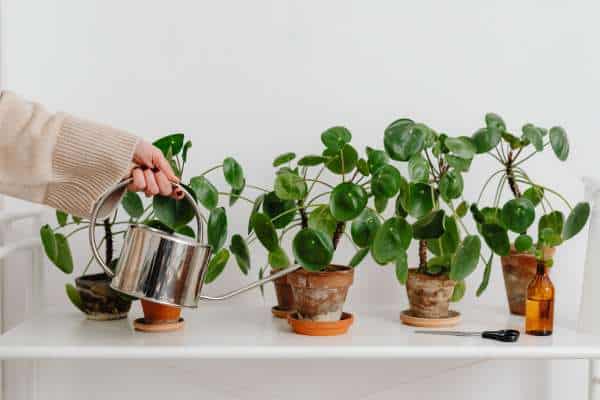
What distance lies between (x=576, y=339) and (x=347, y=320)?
0.40 m

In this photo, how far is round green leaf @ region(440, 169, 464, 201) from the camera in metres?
1.21

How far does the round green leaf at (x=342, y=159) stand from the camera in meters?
1.23

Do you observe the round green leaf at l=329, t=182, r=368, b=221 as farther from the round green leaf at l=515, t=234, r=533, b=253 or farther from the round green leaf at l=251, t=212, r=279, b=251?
the round green leaf at l=515, t=234, r=533, b=253

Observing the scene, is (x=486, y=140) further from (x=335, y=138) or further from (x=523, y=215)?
(x=335, y=138)

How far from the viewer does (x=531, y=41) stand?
5.17 ft

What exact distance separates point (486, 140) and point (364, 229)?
29cm

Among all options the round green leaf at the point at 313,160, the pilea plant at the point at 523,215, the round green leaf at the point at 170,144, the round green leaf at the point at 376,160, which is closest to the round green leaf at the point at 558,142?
the pilea plant at the point at 523,215

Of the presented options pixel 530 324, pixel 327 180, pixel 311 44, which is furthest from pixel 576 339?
pixel 311 44

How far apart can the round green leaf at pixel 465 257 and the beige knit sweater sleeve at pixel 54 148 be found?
560 mm

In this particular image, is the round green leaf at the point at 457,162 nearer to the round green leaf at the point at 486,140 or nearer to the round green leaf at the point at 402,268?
the round green leaf at the point at 486,140

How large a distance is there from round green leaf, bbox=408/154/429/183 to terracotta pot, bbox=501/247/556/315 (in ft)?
1.09

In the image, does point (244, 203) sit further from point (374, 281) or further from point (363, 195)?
point (363, 195)

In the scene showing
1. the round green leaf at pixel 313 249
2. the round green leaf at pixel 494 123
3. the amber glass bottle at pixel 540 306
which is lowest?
the amber glass bottle at pixel 540 306

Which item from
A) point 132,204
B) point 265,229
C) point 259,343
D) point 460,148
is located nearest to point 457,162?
point 460,148
